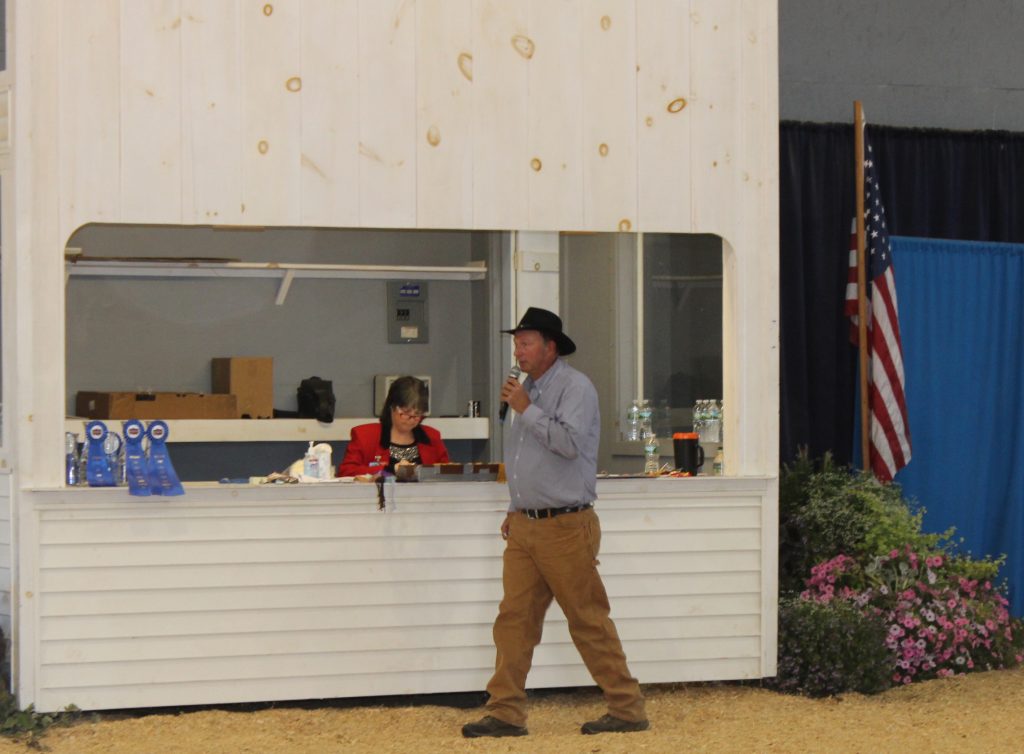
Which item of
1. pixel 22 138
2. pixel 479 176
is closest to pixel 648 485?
pixel 479 176

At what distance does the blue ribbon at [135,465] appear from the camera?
5879 millimetres

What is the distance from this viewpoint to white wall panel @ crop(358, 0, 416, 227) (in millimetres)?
6227

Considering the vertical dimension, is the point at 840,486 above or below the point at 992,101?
below

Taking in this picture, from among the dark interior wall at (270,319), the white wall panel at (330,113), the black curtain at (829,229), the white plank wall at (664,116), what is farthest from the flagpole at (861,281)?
the white wall panel at (330,113)

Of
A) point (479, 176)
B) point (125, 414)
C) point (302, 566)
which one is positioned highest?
point (479, 176)

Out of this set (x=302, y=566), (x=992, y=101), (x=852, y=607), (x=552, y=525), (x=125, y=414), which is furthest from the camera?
(x=992, y=101)

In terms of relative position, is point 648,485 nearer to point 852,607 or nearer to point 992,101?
point 852,607

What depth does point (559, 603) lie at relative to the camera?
5.66 metres

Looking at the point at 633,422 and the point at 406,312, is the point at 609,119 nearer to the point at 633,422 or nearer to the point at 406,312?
the point at 633,422

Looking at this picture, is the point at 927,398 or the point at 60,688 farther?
the point at 927,398

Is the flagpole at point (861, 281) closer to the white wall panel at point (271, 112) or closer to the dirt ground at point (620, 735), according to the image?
the dirt ground at point (620, 735)

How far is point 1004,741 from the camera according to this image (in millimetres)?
5812

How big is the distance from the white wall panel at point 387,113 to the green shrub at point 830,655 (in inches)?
102

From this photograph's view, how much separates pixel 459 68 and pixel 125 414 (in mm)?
3192
